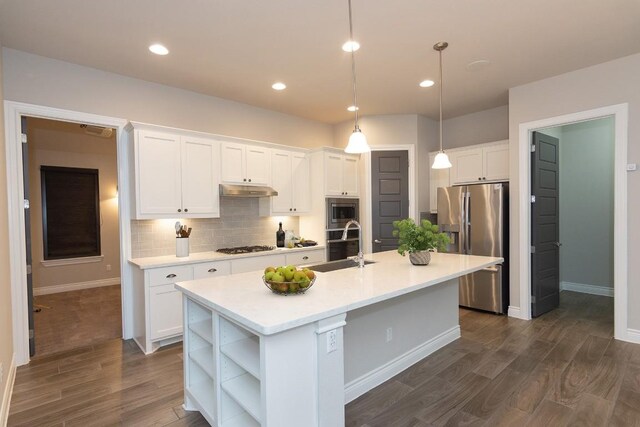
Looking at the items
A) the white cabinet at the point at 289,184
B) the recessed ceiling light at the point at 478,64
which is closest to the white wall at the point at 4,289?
the white cabinet at the point at 289,184

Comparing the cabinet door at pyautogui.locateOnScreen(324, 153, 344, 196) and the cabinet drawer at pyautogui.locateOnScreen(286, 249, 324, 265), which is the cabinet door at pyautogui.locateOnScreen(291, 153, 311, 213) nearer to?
the cabinet door at pyautogui.locateOnScreen(324, 153, 344, 196)


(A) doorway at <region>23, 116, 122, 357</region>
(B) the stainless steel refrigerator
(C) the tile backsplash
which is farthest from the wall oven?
(A) doorway at <region>23, 116, 122, 357</region>

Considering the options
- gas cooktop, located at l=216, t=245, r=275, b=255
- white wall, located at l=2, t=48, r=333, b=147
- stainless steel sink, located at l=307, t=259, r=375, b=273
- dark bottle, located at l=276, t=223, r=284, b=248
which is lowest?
stainless steel sink, located at l=307, t=259, r=375, b=273

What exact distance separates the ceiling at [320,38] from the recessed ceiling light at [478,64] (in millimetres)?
66

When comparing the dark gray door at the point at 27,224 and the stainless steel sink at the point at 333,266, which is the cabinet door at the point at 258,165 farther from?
the dark gray door at the point at 27,224

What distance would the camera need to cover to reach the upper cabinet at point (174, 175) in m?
3.43

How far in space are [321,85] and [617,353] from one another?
4.09m

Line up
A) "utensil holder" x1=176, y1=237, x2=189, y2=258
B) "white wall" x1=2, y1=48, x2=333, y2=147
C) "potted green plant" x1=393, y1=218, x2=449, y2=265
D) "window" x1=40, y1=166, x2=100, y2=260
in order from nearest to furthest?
"potted green plant" x1=393, y1=218, x2=449, y2=265 → "white wall" x1=2, y1=48, x2=333, y2=147 → "utensil holder" x1=176, y1=237, x2=189, y2=258 → "window" x1=40, y1=166, x2=100, y2=260

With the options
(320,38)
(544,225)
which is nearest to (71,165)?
(320,38)

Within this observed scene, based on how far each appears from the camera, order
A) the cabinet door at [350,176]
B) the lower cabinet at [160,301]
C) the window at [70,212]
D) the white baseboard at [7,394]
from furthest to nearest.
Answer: the window at [70,212]
the cabinet door at [350,176]
the lower cabinet at [160,301]
the white baseboard at [7,394]

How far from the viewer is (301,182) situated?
4.84m

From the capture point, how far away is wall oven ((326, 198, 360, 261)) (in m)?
4.84

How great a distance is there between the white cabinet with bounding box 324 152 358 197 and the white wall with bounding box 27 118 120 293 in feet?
13.5

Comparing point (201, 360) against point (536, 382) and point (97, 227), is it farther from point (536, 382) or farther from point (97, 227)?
point (97, 227)
